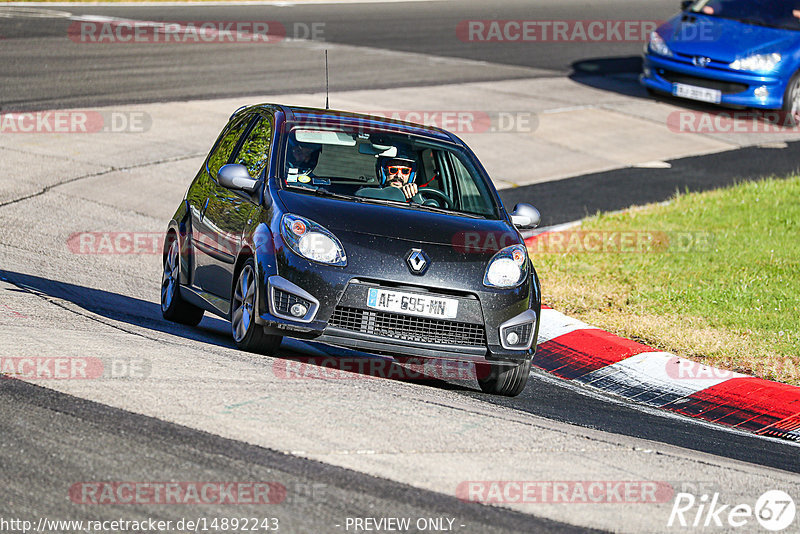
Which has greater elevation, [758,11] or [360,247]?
[758,11]

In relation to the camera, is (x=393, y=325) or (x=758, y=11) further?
(x=758, y=11)

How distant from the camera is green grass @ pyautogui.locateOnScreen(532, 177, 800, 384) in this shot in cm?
950

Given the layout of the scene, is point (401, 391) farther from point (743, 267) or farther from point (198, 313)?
point (743, 267)

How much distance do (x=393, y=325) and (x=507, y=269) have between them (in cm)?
82

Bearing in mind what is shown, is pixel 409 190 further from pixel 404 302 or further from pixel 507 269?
pixel 404 302

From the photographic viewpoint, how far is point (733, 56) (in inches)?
759

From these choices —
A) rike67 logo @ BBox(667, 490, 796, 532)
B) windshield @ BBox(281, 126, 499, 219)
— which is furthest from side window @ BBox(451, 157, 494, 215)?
rike67 logo @ BBox(667, 490, 796, 532)

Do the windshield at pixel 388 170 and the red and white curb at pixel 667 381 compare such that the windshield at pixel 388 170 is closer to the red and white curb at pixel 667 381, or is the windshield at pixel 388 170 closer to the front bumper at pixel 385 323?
the front bumper at pixel 385 323

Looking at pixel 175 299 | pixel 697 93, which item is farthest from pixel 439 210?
pixel 697 93

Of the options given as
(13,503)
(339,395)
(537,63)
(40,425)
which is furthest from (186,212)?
(537,63)

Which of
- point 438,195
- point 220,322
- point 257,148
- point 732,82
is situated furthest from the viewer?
point 732,82

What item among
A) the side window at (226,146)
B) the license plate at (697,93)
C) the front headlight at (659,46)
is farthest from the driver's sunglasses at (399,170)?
the front headlight at (659,46)

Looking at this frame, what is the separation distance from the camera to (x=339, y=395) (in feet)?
21.1

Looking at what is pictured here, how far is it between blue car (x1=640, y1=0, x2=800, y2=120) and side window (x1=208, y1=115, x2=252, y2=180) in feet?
39.3
